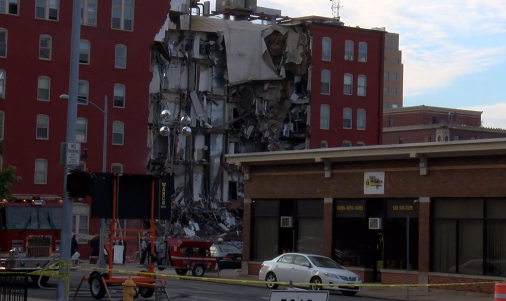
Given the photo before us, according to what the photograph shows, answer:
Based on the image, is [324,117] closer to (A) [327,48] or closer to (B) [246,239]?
(A) [327,48]

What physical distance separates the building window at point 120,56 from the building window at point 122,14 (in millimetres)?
→ 1591

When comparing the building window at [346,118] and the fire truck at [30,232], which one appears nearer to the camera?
the fire truck at [30,232]

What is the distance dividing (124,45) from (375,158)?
35.4 metres

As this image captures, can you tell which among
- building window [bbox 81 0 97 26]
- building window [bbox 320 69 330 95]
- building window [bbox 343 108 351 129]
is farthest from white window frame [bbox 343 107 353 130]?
building window [bbox 81 0 97 26]

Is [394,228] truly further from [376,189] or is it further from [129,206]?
[129,206]

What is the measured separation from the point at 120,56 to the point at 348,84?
77.3 ft

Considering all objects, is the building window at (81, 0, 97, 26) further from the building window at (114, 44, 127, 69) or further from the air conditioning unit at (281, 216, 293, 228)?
the air conditioning unit at (281, 216, 293, 228)

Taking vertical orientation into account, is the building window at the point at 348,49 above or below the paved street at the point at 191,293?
above

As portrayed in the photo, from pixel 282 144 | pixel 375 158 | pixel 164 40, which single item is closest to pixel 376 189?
pixel 375 158

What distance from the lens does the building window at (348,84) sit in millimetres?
82000

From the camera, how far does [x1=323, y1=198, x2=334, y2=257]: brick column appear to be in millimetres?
39562

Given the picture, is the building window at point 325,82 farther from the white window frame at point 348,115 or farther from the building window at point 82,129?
the building window at point 82,129

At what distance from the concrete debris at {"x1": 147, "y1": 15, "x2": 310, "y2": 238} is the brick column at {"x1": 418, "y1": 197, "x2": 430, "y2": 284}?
38.6 metres

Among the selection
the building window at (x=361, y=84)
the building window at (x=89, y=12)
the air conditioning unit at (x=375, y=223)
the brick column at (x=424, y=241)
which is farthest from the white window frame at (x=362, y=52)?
the brick column at (x=424, y=241)
